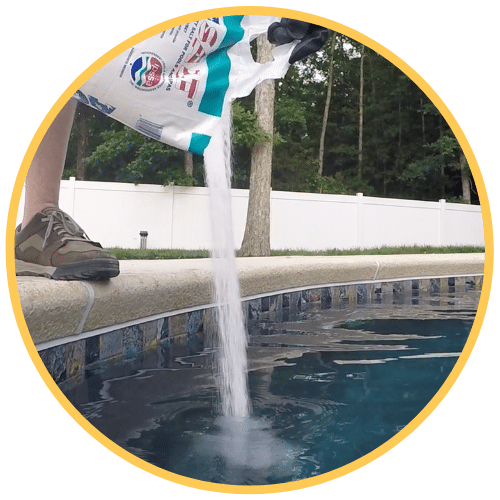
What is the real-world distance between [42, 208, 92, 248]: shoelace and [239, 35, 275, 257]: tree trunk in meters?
6.19

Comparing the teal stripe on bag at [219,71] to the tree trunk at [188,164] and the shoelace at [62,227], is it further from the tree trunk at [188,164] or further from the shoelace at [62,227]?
the tree trunk at [188,164]

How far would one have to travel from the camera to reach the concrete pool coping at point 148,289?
169 centimetres

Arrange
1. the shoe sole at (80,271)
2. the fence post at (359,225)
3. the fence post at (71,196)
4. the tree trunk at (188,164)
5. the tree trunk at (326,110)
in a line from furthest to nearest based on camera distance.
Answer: the tree trunk at (326,110), the fence post at (359,225), the tree trunk at (188,164), the fence post at (71,196), the shoe sole at (80,271)

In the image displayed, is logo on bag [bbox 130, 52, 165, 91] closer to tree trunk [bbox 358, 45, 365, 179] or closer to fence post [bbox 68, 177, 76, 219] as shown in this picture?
fence post [bbox 68, 177, 76, 219]

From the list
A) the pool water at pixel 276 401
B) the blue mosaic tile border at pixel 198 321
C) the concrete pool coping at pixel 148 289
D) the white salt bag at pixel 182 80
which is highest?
the white salt bag at pixel 182 80

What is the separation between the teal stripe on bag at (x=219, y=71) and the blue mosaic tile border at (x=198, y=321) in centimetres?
89

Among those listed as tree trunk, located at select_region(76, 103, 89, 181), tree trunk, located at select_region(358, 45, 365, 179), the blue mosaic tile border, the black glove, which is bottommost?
the blue mosaic tile border

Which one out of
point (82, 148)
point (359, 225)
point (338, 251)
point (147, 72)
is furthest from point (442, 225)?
point (147, 72)

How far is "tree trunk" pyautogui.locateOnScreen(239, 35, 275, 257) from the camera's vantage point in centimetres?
829

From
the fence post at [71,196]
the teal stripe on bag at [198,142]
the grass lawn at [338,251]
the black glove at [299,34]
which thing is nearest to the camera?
the teal stripe on bag at [198,142]

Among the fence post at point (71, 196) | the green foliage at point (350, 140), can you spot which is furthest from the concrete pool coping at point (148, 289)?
the green foliage at point (350, 140)

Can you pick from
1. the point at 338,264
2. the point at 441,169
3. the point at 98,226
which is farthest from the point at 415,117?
the point at 338,264

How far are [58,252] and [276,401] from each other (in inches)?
35.5

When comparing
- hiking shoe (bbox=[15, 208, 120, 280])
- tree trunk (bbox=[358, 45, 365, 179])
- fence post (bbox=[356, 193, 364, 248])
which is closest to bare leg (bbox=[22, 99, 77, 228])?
hiking shoe (bbox=[15, 208, 120, 280])
